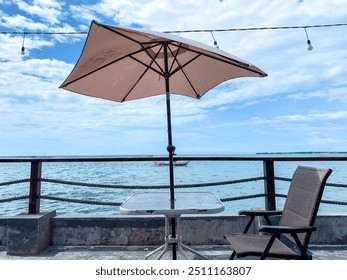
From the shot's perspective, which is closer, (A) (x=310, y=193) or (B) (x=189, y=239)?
(A) (x=310, y=193)

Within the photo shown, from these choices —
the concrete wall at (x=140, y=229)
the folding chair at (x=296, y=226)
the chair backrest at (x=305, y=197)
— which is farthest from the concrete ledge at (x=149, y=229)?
the chair backrest at (x=305, y=197)

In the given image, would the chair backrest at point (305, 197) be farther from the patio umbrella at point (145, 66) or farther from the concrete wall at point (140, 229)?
the concrete wall at point (140, 229)

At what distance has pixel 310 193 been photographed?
206cm

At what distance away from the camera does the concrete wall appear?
3.25m

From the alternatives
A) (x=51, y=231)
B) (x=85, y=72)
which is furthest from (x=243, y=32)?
(x=51, y=231)

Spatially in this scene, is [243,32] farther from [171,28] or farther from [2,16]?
[2,16]

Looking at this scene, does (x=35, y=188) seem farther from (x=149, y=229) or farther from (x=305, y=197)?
(x=305, y=197)

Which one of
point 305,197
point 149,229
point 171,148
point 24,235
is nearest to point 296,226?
point 305,197

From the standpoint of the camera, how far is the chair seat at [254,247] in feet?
5.93

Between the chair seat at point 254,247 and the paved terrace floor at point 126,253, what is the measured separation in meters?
0.78

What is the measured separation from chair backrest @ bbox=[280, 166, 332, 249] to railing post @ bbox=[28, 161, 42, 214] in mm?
2902

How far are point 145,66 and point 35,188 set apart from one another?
2114mm
